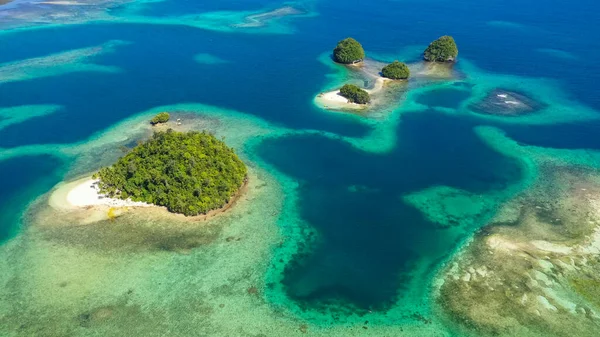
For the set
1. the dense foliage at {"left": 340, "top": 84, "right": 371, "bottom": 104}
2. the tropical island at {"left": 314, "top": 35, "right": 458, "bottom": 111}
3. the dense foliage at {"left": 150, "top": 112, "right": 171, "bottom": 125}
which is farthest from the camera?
the tropical island at {"left": 314, "top": 35, "right": 458, "bottom": 111}

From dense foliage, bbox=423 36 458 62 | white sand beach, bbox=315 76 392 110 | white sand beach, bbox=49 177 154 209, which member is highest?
dense foliage, bbox=423 36 458 62

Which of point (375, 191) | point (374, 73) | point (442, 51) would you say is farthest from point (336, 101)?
point (442, 51)

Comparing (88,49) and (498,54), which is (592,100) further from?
(88,49)

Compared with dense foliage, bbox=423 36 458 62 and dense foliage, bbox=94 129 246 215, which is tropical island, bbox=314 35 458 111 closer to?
dense foliage, bbox=423 36 458 62

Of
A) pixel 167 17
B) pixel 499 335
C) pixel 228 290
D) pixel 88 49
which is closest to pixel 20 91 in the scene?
pixel 88 49

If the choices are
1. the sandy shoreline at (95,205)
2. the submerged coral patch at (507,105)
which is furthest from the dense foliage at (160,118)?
the submerged coral patch at (507,105)

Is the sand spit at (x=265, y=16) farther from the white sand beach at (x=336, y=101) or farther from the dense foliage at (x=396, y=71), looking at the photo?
the white sand beach at (x=336, y=101)

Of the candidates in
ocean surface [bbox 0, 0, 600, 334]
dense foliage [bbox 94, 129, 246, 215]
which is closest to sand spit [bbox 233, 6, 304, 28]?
ocean surface [bbox 0, 0, 600, 334]
